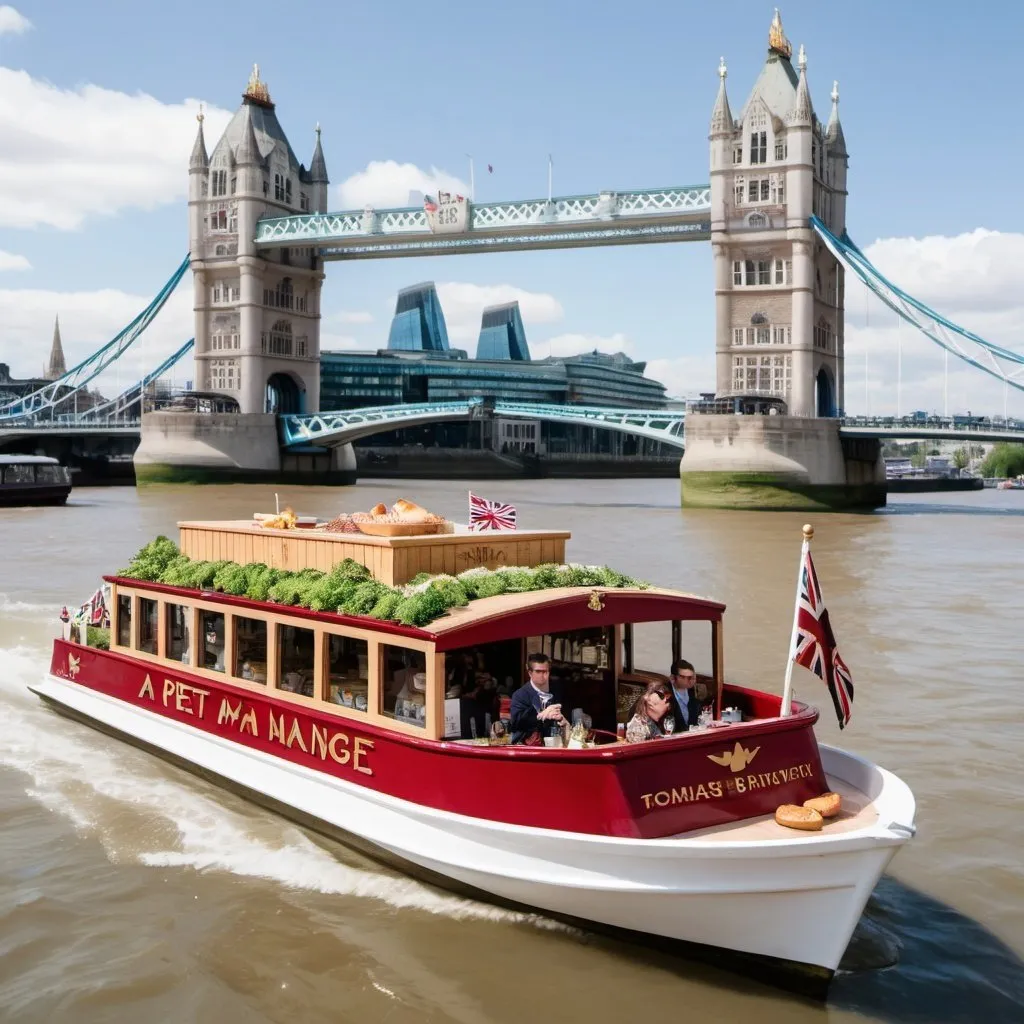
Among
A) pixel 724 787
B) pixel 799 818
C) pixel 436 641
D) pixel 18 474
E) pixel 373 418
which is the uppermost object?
pixel 373 418

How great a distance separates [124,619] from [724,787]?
6.07 m

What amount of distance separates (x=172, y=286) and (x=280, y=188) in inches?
435

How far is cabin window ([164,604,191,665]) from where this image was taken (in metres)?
9.62

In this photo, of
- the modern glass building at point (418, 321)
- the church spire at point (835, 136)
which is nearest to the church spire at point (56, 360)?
the modern glass building at point (418, 321)

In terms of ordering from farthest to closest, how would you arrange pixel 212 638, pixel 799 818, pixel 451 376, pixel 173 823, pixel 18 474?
pixel 451 376
pixel 18 474
pixel 212 638
pixel 173 823
pixel 799 818

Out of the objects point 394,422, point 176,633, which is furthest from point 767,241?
point 176,633

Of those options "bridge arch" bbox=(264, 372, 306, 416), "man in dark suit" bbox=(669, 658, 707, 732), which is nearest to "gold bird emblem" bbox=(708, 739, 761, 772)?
"man in dark suit" bbox=(669, 658, 707, 732)

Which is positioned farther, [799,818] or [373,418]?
[373,418]

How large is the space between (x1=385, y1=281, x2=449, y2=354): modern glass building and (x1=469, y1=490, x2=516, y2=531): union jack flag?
141244 mm

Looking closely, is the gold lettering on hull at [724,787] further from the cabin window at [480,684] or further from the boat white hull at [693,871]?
the cabin window at [480,684]

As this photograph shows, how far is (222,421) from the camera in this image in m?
60.7

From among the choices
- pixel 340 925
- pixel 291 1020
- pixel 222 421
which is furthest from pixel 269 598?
pixel 222 421

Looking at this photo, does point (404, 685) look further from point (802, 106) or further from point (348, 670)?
point (802, 106)

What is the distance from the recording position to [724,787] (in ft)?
21.0
